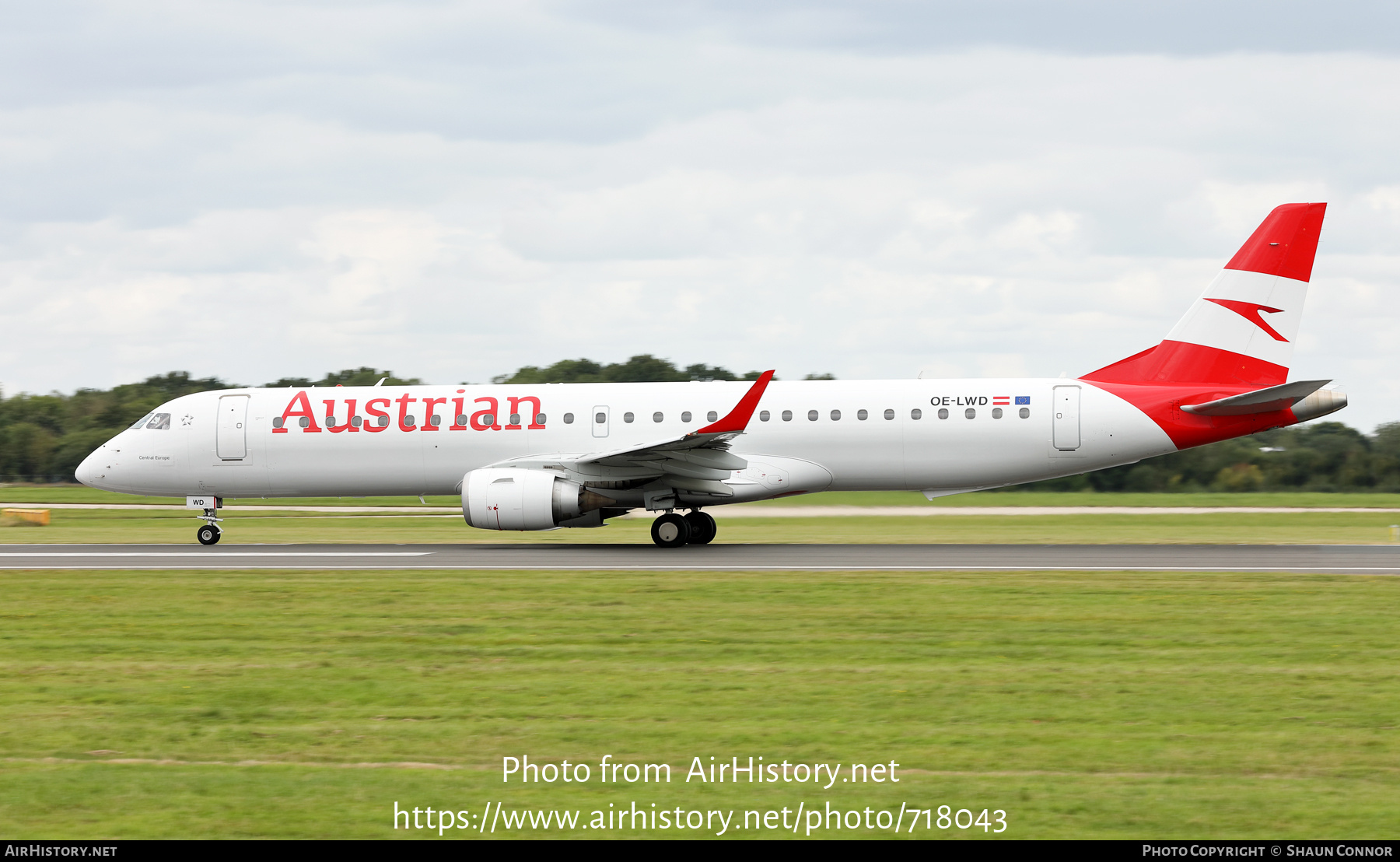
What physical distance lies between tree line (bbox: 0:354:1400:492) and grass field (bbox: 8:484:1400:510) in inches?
50.4

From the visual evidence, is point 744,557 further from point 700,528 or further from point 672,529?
point 700,528

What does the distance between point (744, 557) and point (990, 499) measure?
1710cm

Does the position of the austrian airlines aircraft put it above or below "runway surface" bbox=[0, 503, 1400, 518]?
above

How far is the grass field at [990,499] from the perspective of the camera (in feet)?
100

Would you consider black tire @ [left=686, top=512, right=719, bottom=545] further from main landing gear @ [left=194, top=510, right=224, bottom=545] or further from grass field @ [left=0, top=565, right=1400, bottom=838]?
main landing gear @ [left=194, top=510, right=224, bottom=545]

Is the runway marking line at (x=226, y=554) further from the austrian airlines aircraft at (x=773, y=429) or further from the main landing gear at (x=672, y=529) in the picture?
the main landing gear at (x=672, y=529)

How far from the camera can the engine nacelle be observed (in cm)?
2236

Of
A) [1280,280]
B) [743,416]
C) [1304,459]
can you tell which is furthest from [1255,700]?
[1304,459]

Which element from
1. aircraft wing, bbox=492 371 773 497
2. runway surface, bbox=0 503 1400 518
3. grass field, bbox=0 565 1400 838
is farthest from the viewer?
runway surface, bbox=0 503 1400 518

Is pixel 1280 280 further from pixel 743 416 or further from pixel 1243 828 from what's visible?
pixel 1243 828

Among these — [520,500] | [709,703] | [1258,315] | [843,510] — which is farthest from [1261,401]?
[709,703]

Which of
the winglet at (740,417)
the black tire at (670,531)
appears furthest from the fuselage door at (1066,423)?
the black tire at (670,531)

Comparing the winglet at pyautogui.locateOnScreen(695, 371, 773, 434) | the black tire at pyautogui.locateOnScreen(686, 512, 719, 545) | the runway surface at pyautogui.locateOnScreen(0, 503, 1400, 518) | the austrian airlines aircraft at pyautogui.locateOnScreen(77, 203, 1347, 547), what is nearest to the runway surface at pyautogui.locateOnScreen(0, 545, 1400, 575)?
the black tire at pyautogui.locateOnScreen(686, 512, 719, 545)

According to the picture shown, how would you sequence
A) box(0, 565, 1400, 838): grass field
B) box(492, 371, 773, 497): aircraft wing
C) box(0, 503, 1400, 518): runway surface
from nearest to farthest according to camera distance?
box(0, 565, 1400, 838): grass field
box(492, 371, 773, 497): aircraft wing
box(0, 503, 1400, 518): runway surface
